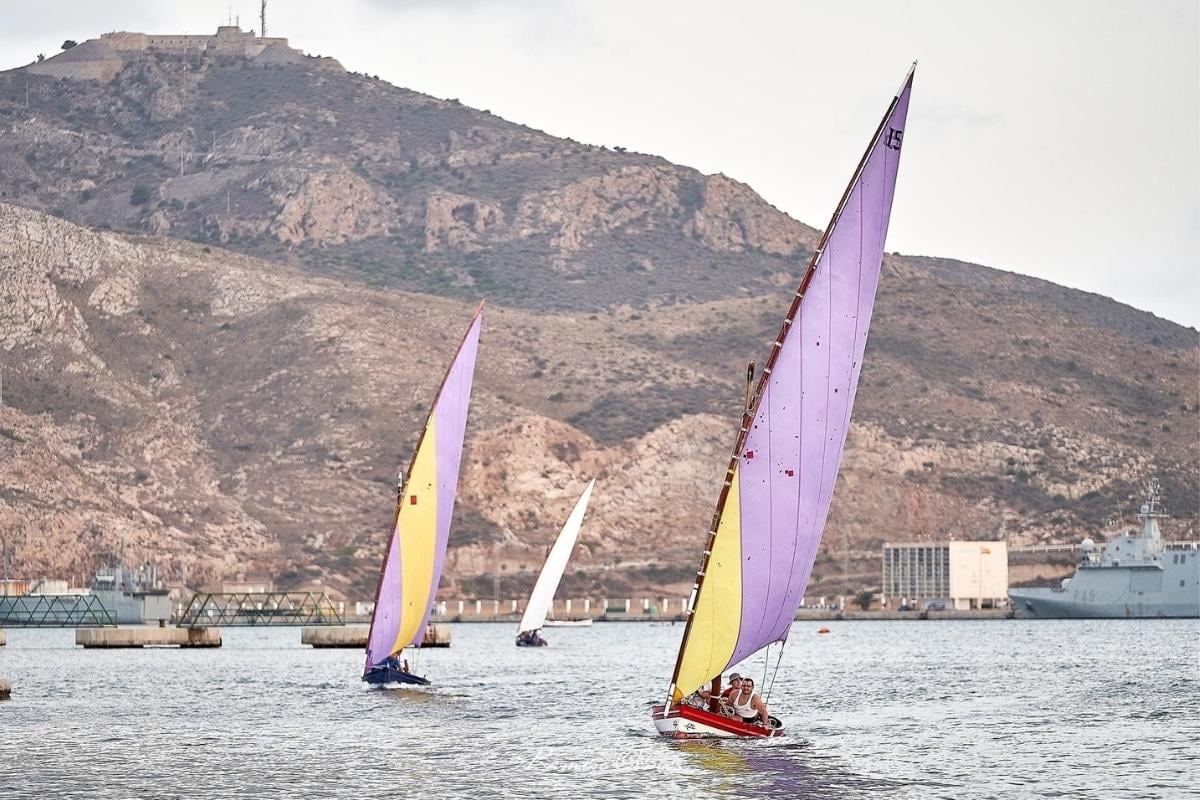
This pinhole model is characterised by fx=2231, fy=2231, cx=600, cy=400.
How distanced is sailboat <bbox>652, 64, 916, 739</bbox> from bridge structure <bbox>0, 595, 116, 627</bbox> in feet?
420

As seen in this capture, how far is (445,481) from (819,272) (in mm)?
26588

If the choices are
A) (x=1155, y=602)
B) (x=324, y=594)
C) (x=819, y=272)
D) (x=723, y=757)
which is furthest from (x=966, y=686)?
(x=324, y=594)

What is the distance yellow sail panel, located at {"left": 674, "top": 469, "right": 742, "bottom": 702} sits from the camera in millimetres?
44500

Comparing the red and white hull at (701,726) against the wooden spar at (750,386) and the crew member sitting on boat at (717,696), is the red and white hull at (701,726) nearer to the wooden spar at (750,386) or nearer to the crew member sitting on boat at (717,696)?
the crew member sitting on boat at (717,696)

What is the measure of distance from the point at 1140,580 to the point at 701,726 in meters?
129

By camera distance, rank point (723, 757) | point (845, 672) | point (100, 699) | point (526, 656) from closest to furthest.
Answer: point (723, 757) → point (100, 699) → point (845, 672) → point (526, 656)

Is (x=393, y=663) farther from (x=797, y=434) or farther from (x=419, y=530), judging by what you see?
(x=797, y=434)

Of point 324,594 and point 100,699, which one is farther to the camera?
point 324,594

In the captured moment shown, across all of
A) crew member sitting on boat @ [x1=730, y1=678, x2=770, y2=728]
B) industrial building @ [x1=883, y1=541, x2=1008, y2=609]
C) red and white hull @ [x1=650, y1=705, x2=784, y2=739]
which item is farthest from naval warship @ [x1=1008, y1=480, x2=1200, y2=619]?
red and white hull @ [x1=650, y1=705, x2=784, y2=739]

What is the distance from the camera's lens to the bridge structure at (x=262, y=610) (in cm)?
16950

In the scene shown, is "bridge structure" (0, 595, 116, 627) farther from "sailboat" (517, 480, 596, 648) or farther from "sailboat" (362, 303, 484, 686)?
"sailboat" (362, 303, 484, 686)

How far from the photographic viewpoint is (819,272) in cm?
4341

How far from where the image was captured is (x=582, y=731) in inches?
2309

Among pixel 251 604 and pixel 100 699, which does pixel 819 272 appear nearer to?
pixel 100 699
